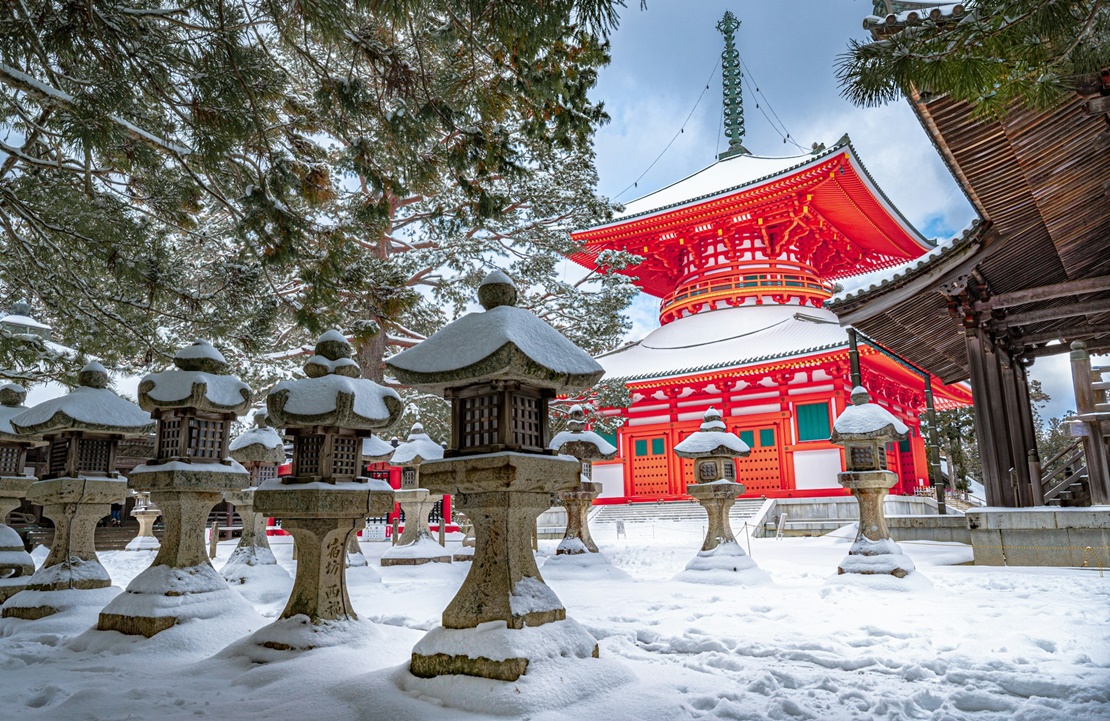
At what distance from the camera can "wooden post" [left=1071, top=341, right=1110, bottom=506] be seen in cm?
954

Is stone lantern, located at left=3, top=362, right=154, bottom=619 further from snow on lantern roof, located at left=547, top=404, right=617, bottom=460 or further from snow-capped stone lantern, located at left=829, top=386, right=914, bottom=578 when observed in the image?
snow-capped stone lantern, located at left=829, top=386, right=914, bottom=578

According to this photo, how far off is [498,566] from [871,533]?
6.63 meters

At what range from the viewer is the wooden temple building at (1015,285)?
23.1 feet

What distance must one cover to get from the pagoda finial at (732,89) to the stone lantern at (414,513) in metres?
23.6

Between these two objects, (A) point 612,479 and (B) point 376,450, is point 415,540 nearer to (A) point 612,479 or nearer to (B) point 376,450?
(B) point 376,450

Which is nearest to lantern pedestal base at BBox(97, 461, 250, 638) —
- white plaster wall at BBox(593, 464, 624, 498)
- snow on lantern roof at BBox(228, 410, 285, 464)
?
snow on lantern roof at BBox(228, 410, 285, 464)

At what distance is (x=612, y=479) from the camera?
76.4 ft

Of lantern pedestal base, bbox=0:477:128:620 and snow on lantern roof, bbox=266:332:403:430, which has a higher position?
snow on lantern roof, bbox=266:332:403:430

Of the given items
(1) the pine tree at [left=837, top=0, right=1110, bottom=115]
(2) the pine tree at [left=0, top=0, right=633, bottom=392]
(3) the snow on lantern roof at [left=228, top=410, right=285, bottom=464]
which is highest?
(2) the pine tree at [left=0, top=0, right=633, bottom=392]

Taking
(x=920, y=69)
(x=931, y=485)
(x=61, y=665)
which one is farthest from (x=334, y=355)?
(x=931, y=485)

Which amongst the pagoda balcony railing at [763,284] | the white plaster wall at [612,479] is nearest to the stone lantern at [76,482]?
the white plaster wall at [612,479]

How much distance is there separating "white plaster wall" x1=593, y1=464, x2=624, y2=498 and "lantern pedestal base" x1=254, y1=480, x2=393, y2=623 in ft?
60.7

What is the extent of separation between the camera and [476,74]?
4.63 m

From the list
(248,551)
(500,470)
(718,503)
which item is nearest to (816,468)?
(718,503)
